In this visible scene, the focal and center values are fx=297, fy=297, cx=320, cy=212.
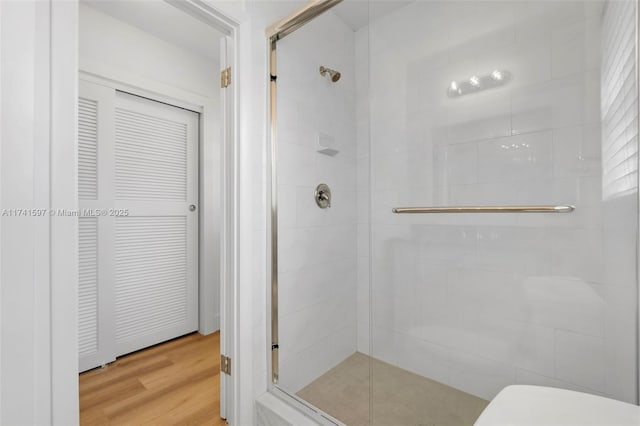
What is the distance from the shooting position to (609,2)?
3.51ft

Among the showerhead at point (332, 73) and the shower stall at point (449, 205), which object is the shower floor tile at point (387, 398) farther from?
the showerhead at point (332, 73)

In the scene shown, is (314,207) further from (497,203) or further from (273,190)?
(497,203)

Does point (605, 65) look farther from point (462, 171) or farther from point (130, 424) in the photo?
point (130, 424)

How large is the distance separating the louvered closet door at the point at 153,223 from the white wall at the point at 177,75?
94 millimetres

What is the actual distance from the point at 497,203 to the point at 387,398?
1052mm

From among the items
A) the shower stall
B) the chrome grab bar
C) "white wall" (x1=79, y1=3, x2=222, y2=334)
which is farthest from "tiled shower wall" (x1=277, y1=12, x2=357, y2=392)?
"white wall" (x1=79, y1=3, x2=222, y2=334)

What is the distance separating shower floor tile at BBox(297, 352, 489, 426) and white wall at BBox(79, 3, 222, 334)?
1423 millimetres

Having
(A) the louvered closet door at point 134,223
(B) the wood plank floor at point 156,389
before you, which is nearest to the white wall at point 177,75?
(A) the louvered closet door at point 134,223

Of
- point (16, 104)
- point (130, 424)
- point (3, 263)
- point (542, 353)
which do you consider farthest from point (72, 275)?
point (542, 353)

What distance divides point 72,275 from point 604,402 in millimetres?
1543

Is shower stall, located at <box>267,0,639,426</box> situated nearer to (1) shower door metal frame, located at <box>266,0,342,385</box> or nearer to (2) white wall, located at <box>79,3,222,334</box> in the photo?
(1) shower door metal frame, located at <box>266,0,342,385</box>

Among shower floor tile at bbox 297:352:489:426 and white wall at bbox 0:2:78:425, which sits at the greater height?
white wall at bbox 0:2:78:425

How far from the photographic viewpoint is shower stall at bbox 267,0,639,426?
3.60 feet

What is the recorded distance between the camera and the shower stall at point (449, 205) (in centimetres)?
110
